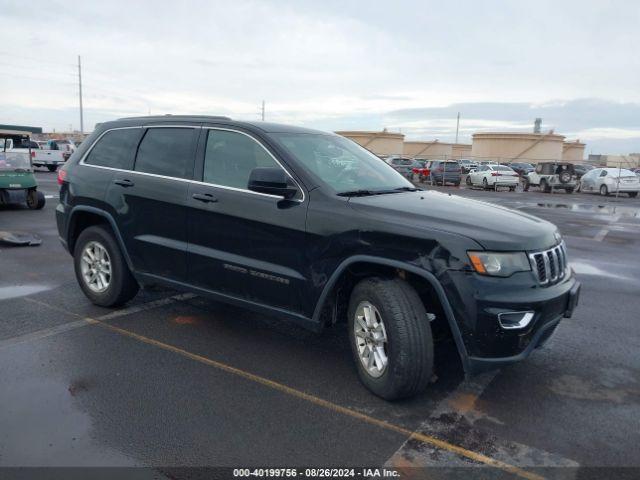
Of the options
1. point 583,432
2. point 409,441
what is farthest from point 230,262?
point 583,432

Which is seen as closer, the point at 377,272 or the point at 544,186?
the point at 377,272

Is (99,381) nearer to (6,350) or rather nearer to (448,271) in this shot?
(6,350)

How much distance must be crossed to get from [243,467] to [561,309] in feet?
7.46

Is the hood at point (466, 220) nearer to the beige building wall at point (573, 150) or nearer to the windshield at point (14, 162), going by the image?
Result: the windshield at point (14, 162)

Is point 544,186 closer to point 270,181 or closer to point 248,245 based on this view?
point 248,245

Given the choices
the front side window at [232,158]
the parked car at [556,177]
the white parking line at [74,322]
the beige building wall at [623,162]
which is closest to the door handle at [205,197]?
the front side window at [232,158]

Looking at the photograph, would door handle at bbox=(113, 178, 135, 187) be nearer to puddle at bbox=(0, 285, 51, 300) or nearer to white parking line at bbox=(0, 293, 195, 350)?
white parking line at bbox=(0, 293, 195, 350)

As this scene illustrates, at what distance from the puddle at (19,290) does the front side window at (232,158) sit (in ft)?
9.50

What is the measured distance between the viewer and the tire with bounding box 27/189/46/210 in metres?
13.2

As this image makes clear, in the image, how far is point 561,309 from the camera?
3.67m

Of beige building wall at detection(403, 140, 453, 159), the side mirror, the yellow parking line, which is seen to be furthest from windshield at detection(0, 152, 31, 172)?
beige building wall at detection(403, 140, 453, 159)

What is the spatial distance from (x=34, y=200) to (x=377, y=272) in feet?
39.1

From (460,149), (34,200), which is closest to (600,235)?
(34,200)

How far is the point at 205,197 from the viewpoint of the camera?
4.47 metres
